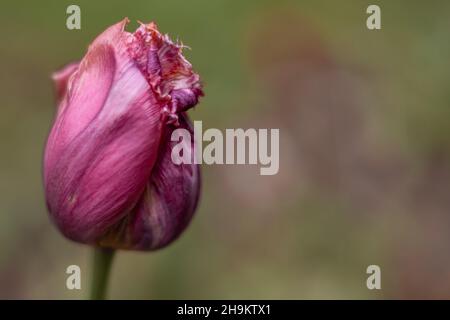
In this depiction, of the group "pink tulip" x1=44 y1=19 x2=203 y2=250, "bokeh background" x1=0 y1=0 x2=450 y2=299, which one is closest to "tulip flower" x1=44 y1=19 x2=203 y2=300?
"pink tulip" x1=44 y1=19 x2=203 y2=250

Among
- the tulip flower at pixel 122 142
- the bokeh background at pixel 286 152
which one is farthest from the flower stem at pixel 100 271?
the bokeh background at pixel 286 152

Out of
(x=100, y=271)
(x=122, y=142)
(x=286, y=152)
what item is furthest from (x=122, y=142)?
(x=286, y=152)

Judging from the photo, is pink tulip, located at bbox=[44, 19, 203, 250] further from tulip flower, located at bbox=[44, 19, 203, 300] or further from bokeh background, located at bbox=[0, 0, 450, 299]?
bokeh background, located at bbox=[0, 0, 450, 299]

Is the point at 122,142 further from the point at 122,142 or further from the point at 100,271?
the point at 100,271

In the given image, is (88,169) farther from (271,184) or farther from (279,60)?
(279,60)

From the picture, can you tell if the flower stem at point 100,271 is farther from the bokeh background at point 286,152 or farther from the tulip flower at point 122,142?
the bokeh background at point 286,152

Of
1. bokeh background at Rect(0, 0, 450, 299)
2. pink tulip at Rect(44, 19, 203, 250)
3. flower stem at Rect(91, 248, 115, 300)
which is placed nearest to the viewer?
pink tulip at Rect(44, 19, 203, 250)
